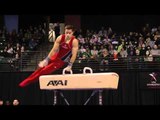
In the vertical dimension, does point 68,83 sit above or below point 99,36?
below

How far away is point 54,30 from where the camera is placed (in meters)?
10.2

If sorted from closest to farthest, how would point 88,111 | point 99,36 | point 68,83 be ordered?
point 88,111 < point 68,83 < point 99,36

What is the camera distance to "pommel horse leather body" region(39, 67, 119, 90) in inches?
234

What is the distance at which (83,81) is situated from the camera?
6129mm

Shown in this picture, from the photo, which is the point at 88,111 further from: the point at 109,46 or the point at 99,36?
the point at 99,36

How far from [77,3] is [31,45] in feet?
18.6

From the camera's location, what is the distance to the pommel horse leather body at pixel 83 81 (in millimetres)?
5949

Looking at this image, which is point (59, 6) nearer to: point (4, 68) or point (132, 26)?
point (4, 68)

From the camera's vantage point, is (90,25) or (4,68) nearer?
(4,68)

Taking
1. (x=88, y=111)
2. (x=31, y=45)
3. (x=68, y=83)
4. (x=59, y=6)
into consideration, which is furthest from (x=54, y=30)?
(x=88, y=111)

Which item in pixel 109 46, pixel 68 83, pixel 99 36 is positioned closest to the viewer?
pixel 68 83

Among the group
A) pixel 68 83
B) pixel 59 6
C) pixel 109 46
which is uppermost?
pixel 59 6

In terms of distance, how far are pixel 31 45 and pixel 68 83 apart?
15.6 ft

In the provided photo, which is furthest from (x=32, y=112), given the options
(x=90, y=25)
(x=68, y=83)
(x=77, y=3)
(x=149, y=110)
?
(x=90, y=25)
